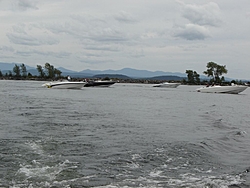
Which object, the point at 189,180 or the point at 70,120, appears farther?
the point at 70,120

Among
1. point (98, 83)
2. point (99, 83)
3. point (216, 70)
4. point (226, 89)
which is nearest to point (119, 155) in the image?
point (226, 89)

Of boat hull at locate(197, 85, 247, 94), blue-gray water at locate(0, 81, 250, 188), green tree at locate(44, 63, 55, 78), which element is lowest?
blue-gray water at locate(0, 81, 250, 188)

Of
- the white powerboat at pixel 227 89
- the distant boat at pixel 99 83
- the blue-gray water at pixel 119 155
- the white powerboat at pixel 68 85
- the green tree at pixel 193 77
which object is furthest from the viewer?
the green tree at pixel 193 77

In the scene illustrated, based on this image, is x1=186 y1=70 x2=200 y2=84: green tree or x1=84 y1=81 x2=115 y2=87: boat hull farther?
x1=186 y1=70 x2=200 y2=84: green tree

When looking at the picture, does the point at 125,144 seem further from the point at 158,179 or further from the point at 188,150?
the point at 158,179

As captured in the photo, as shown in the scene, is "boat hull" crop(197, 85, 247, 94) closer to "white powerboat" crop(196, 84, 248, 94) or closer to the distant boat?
"white powerboat" crop(196, 84, 248, 94)

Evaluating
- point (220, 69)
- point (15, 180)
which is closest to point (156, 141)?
point (15, 180)

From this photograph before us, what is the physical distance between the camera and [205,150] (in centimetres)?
1364

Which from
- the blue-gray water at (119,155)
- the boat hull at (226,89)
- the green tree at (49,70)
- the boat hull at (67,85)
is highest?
the green tree at (49,70)

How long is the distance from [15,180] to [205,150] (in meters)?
7.49

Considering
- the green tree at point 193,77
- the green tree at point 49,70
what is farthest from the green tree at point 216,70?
the green tree at point 49,70

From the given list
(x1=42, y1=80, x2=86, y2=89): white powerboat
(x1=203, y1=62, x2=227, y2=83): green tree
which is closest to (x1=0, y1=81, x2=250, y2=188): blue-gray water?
(x1=42, y1=80, x2=86, y2=89): white powerboat

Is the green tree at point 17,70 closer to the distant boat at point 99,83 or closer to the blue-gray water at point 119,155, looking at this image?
the distant boat at point 99,83

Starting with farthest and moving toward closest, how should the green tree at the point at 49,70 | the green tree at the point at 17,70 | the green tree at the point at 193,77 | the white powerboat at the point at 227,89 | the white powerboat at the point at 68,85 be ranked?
the green tree at the point at 17,70 → the green tree at the point at 49,70 → the green tree at the point at 193,77 → the white powerboat at the point at 227,89 → the white powerboat at the point at 68,85
